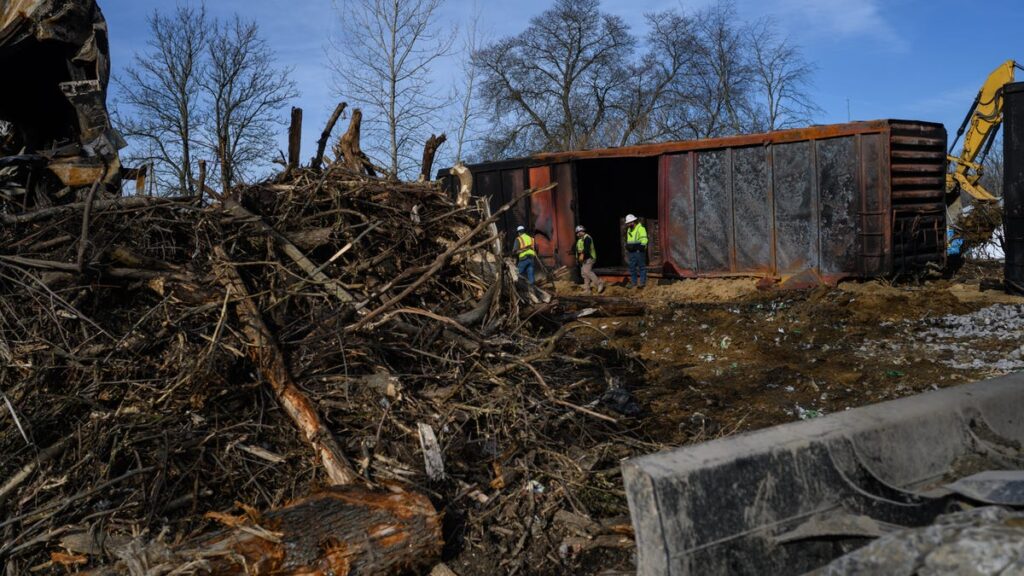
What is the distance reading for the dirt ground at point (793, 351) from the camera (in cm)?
601

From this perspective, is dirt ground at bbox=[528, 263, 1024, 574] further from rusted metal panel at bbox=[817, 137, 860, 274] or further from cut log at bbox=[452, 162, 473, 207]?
cut log at bbox=[452, 162, 473, 207]

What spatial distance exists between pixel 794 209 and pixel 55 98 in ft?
34.0

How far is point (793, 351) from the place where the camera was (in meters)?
8.57

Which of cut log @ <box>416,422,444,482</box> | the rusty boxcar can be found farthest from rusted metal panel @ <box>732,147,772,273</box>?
cut log @ <box>416,422,444,482</box>

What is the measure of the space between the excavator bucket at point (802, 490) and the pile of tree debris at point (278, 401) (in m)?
1.27

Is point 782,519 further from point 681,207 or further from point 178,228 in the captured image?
point 681,207

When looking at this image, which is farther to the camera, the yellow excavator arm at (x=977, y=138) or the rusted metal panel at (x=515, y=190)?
the rusted metal panel at (x=515, y=190)

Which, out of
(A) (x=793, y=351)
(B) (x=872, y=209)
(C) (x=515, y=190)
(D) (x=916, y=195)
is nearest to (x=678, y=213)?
(B) (x=872, y=209)

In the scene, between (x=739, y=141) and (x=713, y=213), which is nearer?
(x=739, y=141)

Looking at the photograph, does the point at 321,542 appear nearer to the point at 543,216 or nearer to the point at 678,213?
the point at 678,213

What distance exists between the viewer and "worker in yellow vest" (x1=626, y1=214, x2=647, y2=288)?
1472cm

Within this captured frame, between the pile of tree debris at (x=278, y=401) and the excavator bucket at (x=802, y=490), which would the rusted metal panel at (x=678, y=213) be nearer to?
the pile of tree debris at (x=278, y=401)

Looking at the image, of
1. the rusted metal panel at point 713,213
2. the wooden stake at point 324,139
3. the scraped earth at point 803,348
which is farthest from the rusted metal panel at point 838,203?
the wooden stake at point 324,139

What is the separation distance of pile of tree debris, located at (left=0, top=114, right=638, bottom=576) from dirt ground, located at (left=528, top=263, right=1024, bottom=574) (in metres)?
0.56
